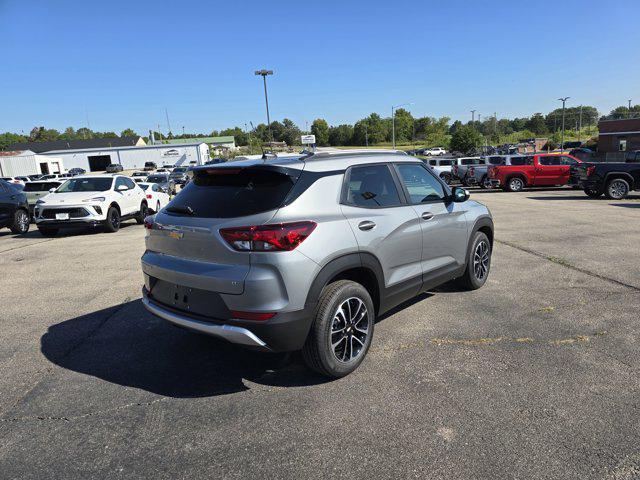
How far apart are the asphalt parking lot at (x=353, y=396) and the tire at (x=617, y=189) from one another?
12840 mm

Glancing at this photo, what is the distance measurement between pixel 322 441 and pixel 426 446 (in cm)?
64

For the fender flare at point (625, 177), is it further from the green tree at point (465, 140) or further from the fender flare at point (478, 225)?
the green tree at point (465, 140)

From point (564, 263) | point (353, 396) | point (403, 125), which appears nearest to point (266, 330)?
point (353, 396)

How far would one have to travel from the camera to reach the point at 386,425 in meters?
2.95

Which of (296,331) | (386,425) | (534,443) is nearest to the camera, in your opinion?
(534,443)

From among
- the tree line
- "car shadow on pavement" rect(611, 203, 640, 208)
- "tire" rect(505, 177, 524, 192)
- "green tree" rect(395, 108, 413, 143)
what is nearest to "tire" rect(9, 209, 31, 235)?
"car shadow on pavement" rect(611, 203, 640, 208)

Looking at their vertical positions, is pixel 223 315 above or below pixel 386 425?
above

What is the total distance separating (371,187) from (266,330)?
1.62 meters

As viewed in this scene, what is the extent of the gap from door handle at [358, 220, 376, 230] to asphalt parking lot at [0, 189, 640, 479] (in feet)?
3.84

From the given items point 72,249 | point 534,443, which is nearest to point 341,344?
point 534,443

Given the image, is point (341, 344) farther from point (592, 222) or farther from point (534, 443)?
point (592, 222)

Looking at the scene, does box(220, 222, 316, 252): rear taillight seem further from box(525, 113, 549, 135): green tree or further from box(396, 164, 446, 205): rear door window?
box(525, 113, 549, 135): green tree

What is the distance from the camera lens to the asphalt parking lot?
2.63m

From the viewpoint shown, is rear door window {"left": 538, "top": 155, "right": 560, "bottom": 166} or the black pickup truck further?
rear door window {"left": 538, "top": 155, "right": 560, "bottom": 166}
